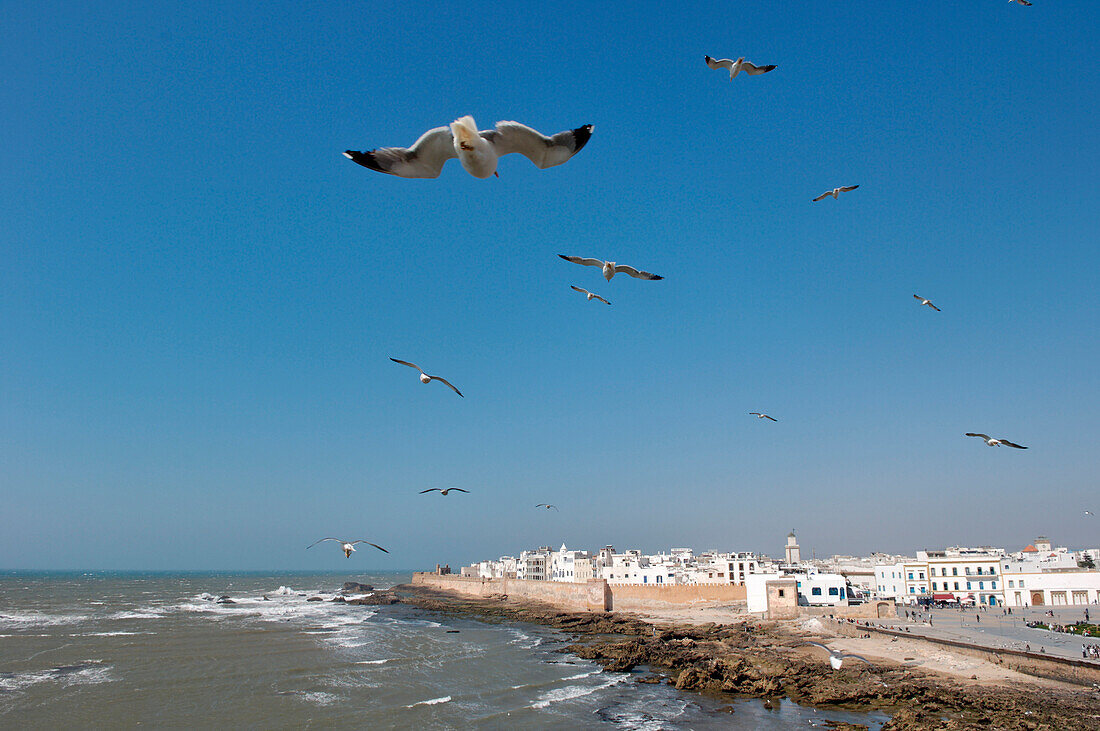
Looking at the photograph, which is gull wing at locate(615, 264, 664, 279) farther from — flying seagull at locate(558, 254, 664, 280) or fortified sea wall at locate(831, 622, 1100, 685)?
fortified sea wall at locate(831, 622, 1100, 685)

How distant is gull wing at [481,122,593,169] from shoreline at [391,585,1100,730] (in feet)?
68.5

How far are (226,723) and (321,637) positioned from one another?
22.2 meters

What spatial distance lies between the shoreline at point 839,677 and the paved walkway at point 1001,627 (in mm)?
2671

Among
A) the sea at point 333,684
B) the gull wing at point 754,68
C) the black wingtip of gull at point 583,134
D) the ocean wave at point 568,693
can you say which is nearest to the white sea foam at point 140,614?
the sea at point 333,684

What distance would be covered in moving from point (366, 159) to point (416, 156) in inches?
16.4

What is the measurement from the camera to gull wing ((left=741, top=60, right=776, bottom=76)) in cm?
1086

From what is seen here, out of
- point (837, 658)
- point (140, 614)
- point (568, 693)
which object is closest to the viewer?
point (568, 693)

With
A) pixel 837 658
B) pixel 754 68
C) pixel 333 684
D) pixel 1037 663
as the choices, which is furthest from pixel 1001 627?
pixel 754 68

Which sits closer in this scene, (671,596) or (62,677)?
(62,677)

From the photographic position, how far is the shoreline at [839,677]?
65.5ft

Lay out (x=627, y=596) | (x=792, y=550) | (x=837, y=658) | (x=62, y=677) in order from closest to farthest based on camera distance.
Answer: (x=837, y=658) → (x=62, y=677) → (x=627, y=596) → (x=792, y=550)

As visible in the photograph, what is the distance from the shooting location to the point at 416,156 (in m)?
5.53

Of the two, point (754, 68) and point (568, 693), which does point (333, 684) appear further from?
point (754, 68)

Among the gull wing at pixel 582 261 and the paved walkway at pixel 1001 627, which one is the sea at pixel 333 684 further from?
the gull wing at pixel 582 261
